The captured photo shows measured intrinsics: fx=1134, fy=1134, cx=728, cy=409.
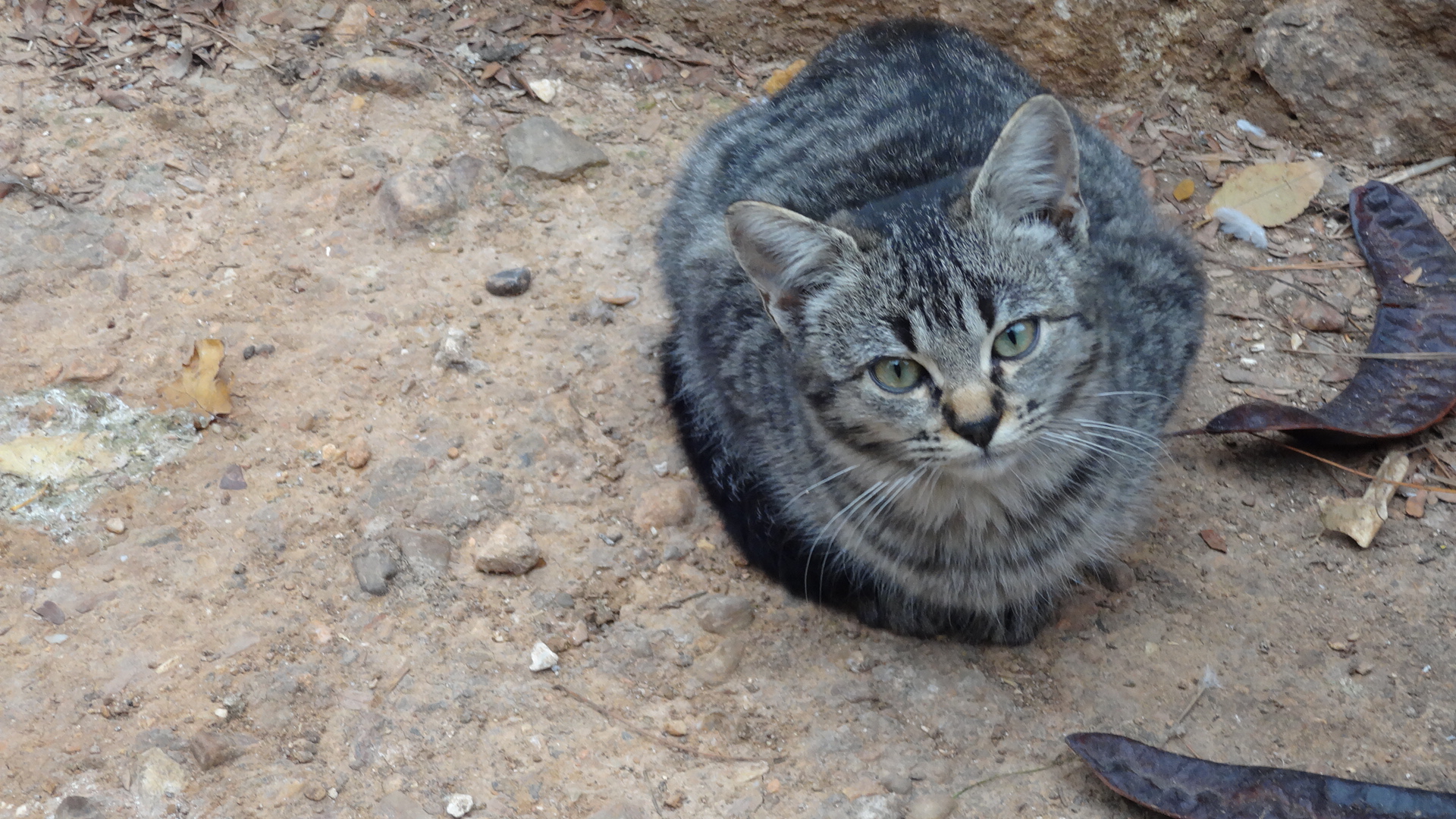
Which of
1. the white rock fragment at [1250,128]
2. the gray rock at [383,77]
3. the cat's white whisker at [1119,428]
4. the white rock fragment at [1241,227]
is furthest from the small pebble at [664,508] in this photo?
the white rock fragment at [1250,128]

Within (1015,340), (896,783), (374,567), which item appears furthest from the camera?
(374,567)

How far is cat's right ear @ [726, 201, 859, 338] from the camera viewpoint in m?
2.64

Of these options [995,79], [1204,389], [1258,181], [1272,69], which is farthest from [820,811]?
[1272,69]

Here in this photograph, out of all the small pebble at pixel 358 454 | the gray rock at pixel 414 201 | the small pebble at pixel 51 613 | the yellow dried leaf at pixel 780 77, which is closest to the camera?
the small pebble at pixel 51 613

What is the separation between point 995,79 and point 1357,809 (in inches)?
94.0

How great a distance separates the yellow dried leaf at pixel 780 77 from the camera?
5199 millimetres

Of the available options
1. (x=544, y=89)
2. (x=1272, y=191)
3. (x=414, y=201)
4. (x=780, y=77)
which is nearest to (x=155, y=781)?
(x=414, y=201)

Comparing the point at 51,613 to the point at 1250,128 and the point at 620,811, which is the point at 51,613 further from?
the point at 1250,128

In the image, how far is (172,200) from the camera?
4.31 metres

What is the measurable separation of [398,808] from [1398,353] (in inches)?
133

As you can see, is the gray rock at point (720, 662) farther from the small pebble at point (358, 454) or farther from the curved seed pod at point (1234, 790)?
the small pebble at point (358, 454)

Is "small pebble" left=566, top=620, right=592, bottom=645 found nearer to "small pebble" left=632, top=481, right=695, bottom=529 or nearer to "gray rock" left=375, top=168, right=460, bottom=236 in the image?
"small pebble" left=632, top=481, right=695, bottom=529

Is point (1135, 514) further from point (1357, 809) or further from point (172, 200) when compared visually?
point (172, 200)

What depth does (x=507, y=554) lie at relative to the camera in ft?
10.8
